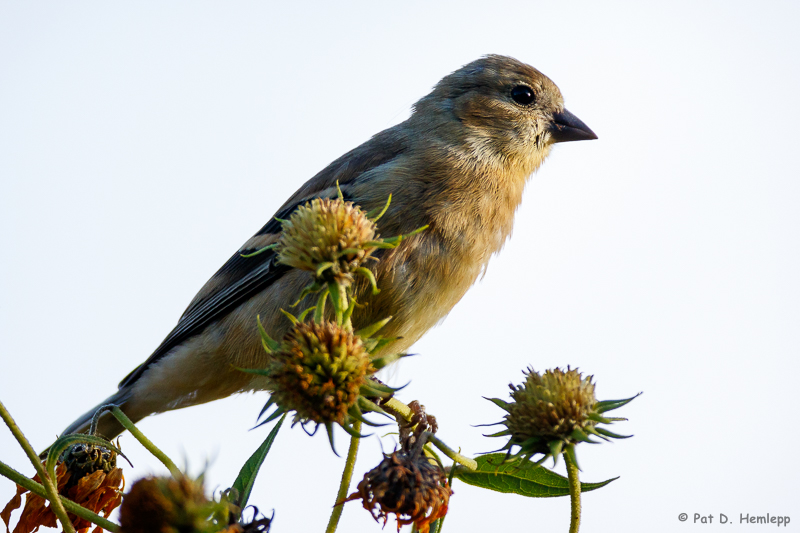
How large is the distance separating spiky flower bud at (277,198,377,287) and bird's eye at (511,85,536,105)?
11.8 feet

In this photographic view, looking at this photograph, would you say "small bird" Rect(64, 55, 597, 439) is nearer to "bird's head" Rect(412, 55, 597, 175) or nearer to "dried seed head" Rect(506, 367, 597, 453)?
"bird's head" Rect(412, 55, 597, 175)

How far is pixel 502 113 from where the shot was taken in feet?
17.4

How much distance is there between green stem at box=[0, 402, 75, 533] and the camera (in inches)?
70.3

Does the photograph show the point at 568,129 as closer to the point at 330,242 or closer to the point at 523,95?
the point at 523,95

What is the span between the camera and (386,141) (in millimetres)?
5305

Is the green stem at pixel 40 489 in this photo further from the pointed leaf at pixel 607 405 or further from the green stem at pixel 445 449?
the pointed leaf at pixel 607 405

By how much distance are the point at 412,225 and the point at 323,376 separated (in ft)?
7.84

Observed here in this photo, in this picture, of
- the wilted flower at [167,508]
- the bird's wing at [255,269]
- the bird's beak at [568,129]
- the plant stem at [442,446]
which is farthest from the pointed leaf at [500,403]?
the bird's beak at [568,129]

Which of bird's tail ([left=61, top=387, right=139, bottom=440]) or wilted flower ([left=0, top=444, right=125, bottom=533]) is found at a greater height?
bird's tail ([left=61, top=387, right=139, bottom=440])

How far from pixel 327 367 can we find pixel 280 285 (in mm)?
2697

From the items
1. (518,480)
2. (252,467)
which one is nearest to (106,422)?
(252,467)

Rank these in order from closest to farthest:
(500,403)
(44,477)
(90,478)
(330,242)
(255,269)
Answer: (44,477) < (330,242) < (500,403) < (90,478) < (255,269)

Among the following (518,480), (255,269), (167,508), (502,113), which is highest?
(502,113)

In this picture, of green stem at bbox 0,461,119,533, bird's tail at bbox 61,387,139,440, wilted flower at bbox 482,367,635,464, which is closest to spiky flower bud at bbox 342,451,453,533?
wilted flower at bbox 482,367,635,464
